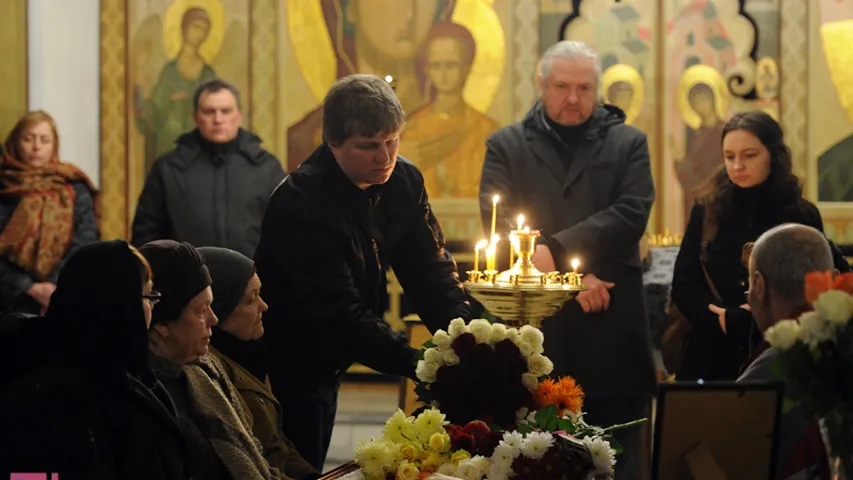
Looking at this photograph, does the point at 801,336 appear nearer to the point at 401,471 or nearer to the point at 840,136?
the point at 401,471

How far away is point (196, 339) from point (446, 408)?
0.65 metres

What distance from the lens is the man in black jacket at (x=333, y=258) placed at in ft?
12.9

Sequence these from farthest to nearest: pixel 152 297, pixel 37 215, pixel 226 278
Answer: pixel 37 215, pixel 226 278, pixel 152 297

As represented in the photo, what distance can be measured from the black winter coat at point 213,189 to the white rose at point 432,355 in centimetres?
413

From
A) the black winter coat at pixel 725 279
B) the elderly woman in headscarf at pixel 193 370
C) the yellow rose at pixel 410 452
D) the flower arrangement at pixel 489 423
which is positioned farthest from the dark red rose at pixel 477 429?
the black winter coat at pixel 725 279

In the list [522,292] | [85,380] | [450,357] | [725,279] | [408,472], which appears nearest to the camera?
[85,380]

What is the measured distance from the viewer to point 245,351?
3.77 m

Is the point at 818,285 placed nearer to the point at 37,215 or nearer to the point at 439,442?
the point at 439,442

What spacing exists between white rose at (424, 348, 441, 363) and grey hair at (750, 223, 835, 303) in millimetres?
849

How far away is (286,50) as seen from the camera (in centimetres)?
1053

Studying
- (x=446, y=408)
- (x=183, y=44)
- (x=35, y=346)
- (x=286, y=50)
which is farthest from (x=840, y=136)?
(x=35, y=346)

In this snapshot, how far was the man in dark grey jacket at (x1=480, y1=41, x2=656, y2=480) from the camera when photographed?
517 centimetres

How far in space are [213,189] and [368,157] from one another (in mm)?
3413

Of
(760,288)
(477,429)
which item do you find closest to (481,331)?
(477,429)
